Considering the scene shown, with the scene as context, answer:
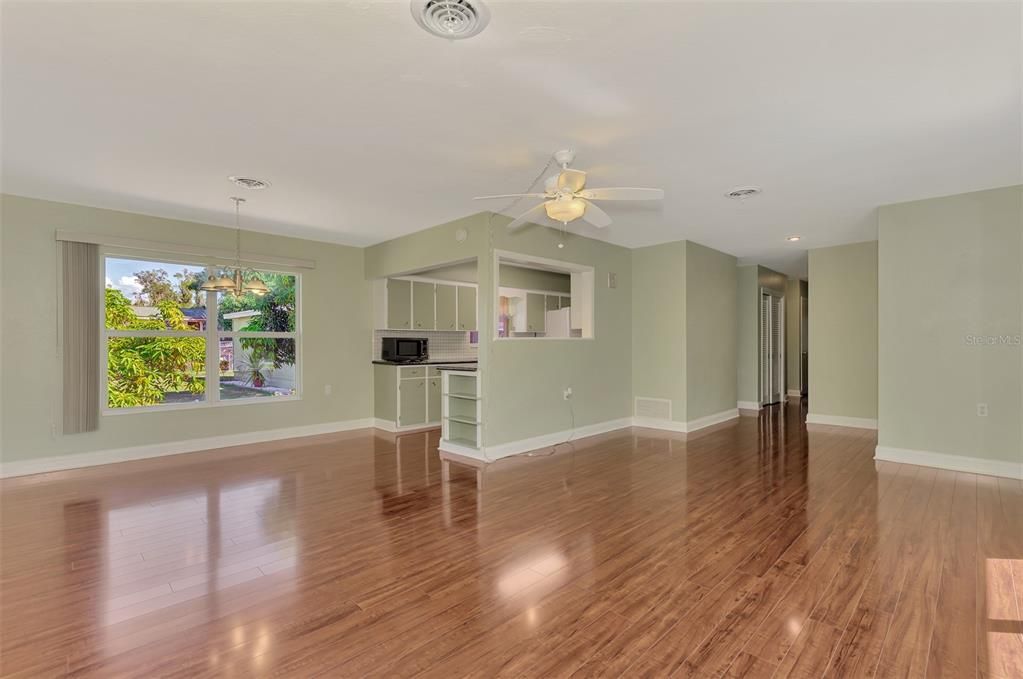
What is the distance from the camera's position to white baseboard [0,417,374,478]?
456cm

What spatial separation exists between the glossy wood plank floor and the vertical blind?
67 centimetres

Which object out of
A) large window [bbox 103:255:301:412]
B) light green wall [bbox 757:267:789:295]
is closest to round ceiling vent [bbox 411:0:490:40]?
large window [bbox 103:255:301:412]

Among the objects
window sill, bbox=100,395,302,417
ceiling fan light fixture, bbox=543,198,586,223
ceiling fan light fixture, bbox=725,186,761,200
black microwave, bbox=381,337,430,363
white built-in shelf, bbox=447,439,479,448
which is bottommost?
white built-in shelf, bbox=447,439,479,448

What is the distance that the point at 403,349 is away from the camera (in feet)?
22.4

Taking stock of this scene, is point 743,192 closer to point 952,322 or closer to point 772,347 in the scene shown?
point 952,322

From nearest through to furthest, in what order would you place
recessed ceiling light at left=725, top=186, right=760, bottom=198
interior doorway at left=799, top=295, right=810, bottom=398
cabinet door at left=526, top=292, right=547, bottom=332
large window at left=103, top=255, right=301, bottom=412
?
recessed ceiling light at left=725, top=186, right=760, bottom=198, large window at left=103, top=255, right=301, bottom=412, cabinet door at left=526, top=292, right=547, bottom=332, interior doorway at left=799, top=295, right=810, bottom=398

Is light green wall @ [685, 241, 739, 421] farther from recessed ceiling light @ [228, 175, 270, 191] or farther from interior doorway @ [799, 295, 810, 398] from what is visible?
recessed ceiling light @ [228, 175, 270, 191]

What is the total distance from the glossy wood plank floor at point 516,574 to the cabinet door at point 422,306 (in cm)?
306

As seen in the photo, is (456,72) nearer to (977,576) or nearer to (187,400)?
(977,576)

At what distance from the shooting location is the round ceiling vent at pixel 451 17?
194cm

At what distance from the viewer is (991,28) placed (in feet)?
6.95

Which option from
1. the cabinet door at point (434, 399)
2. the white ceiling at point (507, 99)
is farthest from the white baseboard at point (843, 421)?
the cabinet door at point (434, 399)

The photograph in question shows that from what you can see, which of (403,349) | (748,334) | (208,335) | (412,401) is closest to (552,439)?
(412,401)

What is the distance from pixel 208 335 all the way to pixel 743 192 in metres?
6.07
